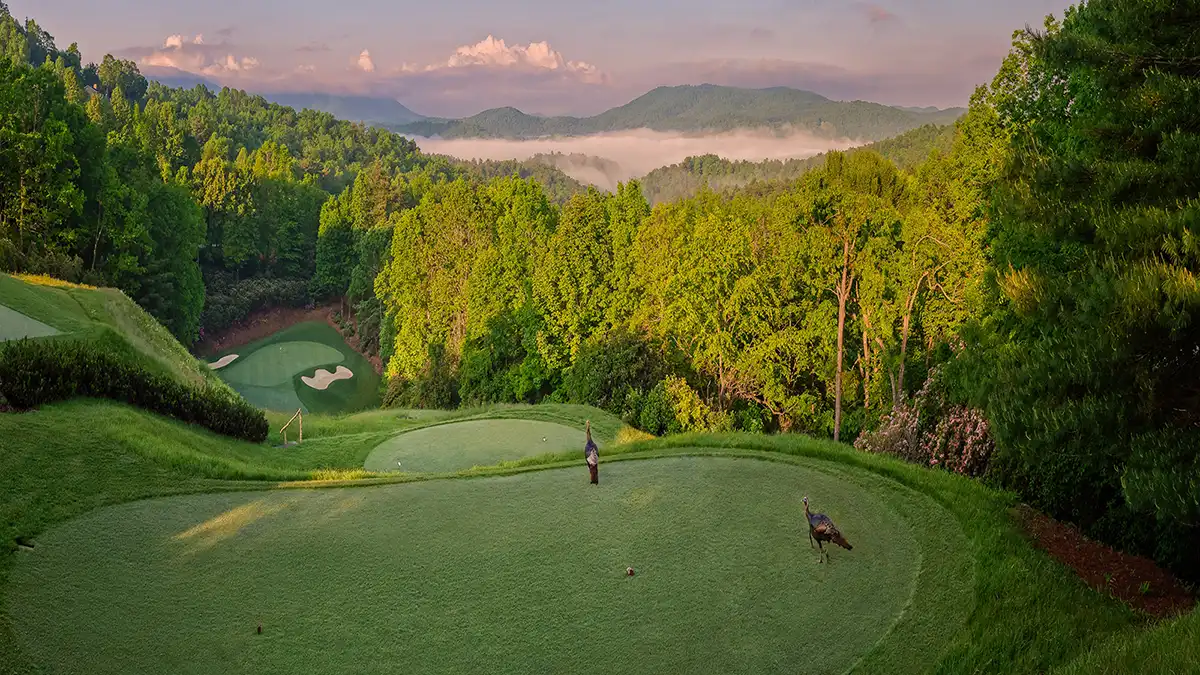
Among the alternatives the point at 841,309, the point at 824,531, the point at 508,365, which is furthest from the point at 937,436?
the point at 508,365

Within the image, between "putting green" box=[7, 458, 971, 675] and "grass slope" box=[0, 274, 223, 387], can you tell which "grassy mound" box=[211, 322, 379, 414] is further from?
"putting green" box=[7, 458, 971, 675]

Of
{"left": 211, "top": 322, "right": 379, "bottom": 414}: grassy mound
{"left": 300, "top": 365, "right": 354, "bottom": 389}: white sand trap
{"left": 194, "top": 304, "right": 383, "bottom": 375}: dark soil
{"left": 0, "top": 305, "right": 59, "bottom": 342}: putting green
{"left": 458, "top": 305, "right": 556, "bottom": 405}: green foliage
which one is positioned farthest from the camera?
{"left": 194, "top": 304, "right": 383, "bottom": 375}: dark soil

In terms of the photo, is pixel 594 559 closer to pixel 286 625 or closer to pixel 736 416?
pixel 286 625

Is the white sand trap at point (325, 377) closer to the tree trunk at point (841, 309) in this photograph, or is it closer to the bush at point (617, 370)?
the bush at point (617, 370)

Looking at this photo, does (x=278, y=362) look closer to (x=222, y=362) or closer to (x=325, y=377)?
(x=222, y=362)

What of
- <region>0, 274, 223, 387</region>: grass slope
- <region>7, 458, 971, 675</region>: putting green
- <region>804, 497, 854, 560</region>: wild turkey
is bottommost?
<region>7, 458, 971, 675</region>: putting green

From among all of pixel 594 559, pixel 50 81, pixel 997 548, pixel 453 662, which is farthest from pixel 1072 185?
pixel 50 81

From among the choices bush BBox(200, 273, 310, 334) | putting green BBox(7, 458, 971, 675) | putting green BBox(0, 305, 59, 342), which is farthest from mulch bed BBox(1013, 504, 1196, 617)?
bush BBox(200, 273, 310, 334)
